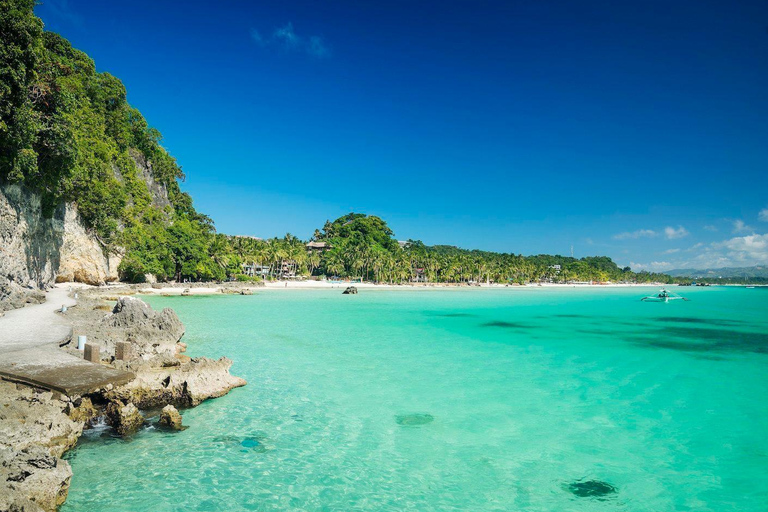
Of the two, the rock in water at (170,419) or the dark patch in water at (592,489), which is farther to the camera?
the rock in water at (170,419)

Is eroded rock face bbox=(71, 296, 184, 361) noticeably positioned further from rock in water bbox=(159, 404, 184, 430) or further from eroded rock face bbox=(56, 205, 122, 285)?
eroded rock face bbox=(56, 205, 122, 285)

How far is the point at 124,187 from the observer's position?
41.7 m

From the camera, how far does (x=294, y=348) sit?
15.5 m

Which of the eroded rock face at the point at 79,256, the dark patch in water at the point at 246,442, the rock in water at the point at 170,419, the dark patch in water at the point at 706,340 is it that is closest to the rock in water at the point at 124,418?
the rock in water at the point at 170,419

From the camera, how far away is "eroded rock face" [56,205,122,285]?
29828 mm

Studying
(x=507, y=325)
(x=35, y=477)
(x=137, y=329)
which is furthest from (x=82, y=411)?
(x=507, y=325)

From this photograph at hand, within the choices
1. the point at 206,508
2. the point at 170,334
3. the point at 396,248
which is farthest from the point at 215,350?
the point at 396,248

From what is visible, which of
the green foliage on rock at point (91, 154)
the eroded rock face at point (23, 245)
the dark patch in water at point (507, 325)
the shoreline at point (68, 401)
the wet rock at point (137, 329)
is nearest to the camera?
the shoreline at point (68, 401)

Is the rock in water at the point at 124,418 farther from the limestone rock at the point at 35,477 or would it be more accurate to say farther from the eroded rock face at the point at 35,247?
the eroded rock face at the point at 35,247

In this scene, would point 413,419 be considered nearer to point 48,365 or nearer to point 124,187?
point 48,365

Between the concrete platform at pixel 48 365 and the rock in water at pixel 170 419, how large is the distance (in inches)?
42.5

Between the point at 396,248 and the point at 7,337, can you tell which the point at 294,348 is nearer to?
the point at 7,337

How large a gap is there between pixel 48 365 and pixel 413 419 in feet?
22.1

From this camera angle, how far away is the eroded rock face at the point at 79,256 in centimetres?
2983
